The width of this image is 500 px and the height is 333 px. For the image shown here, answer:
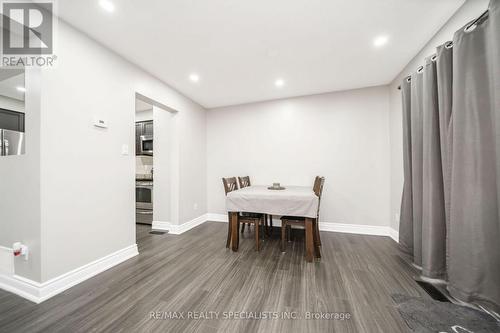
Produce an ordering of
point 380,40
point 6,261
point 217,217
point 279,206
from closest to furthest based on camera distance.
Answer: point 6,261, point 380,40, point 279,206, point 217,217

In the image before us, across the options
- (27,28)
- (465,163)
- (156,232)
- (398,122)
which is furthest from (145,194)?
(398,122)

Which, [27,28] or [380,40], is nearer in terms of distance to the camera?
[27,28]

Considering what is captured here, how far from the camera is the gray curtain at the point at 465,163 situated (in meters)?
1.32

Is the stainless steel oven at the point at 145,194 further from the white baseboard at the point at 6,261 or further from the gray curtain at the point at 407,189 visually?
the gray curtain at the point at 407,189

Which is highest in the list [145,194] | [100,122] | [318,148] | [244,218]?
[100,122]

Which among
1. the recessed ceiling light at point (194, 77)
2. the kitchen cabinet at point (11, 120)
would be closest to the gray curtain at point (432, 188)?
the recessed ceiling light at point (194, 77)

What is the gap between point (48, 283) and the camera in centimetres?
163

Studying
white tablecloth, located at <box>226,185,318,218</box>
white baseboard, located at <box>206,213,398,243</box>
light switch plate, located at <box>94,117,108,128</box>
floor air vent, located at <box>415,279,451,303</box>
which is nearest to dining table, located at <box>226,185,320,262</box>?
white tablecloth, located at <box>226,185,318,218</box>

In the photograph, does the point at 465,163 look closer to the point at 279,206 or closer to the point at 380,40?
the point at 380,40

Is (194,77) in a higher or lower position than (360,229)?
higher

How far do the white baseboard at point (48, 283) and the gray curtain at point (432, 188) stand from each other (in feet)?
11.4

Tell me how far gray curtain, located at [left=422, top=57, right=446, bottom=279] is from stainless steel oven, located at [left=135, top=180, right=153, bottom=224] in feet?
13.7

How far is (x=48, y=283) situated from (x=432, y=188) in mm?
3696

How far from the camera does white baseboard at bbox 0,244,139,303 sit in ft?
5.26
